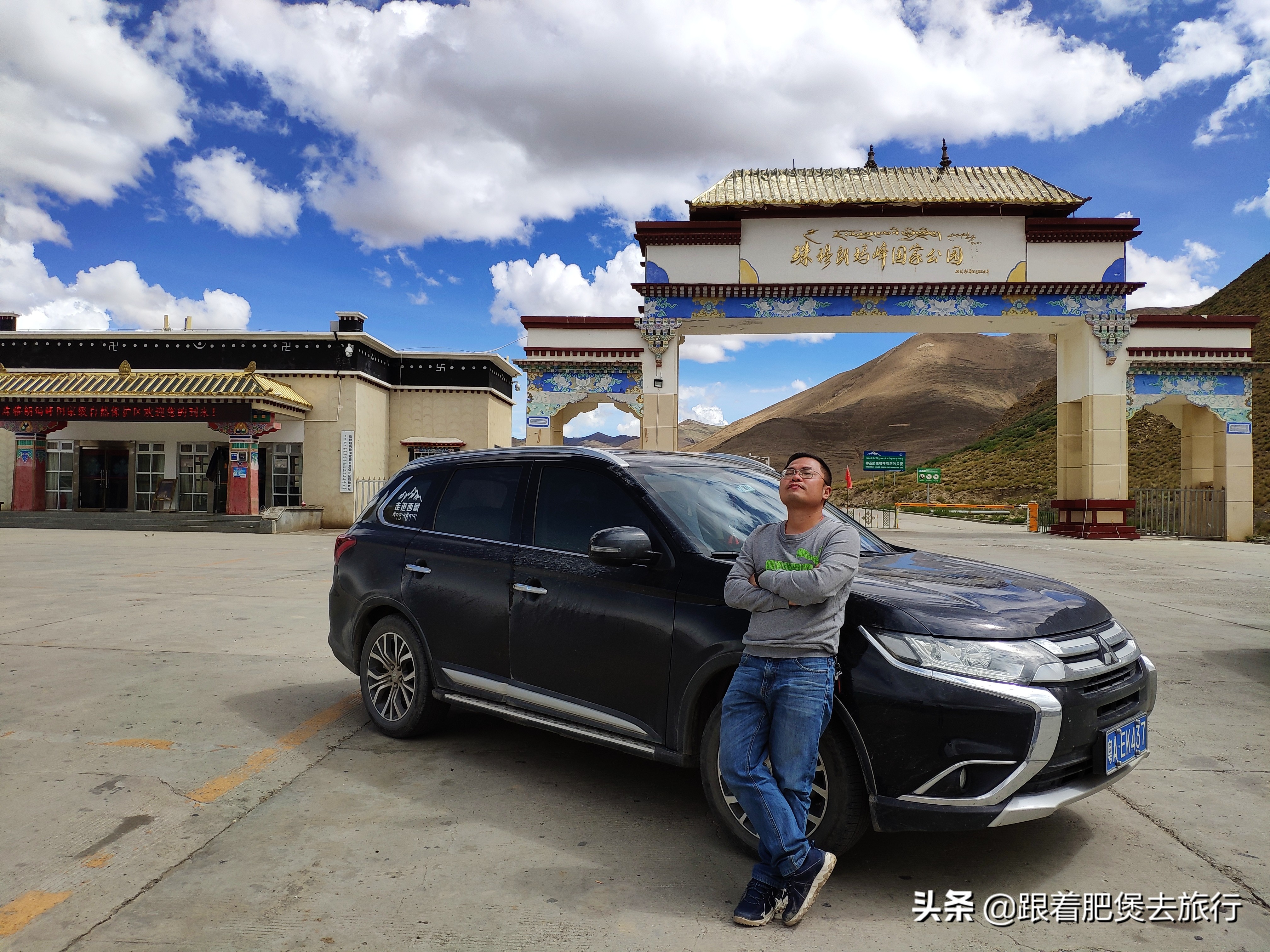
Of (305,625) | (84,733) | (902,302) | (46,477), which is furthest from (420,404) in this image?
(84,733)

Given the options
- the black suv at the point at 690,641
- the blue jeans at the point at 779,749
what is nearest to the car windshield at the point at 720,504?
the black suv at the point at 690,641

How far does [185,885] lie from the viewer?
3.07m

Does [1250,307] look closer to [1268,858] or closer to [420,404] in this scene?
[420,404]

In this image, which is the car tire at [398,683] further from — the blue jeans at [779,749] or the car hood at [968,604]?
the car hood at [968,604]

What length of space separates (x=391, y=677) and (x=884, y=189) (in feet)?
72.1

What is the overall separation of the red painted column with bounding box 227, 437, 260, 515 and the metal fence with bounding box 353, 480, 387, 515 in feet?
10.0

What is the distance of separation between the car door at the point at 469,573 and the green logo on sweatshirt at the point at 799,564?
1708 millimetres

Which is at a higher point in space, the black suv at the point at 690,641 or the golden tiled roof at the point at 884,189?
the golden tiled roof at the point at 884,189

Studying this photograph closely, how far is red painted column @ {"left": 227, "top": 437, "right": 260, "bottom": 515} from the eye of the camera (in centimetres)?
2584

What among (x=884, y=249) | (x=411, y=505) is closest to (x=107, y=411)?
(x=884, y=249)

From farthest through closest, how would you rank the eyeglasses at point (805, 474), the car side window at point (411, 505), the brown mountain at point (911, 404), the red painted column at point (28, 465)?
1. the brown mountain at point (911, 404)
2. the red painted column at point (28, 465)
3. the car side window at point (411, 505)
4. the eyeglasses at point (805, 474)

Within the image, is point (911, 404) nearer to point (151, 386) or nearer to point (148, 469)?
point (148, 469)

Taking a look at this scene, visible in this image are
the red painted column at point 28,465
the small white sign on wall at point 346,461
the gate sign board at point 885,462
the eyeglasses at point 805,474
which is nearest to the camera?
the eyeglasses at point 805,474

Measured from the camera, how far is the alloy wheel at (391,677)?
477 centimetres
